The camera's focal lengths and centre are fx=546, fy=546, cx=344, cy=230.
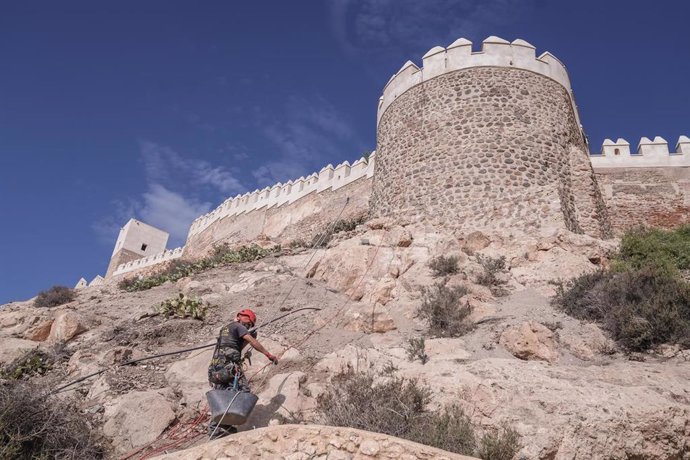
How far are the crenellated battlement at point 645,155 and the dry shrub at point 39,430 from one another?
13916mm

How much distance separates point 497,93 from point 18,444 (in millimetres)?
11627

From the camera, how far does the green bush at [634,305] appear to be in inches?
268

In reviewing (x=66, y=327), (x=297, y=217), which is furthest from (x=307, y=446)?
(x=297, y=217)

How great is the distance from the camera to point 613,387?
5602 mm

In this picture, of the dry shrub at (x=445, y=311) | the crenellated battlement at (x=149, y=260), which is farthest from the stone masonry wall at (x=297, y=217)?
the dry shrub at (x=445, y=311)

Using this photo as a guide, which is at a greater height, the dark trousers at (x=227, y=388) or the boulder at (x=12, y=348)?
the boulder at (x=12, y=348)

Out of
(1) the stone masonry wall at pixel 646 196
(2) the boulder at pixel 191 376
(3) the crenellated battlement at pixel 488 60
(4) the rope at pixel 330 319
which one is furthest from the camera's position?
(1) the stone masonry wall at pixel 646 196

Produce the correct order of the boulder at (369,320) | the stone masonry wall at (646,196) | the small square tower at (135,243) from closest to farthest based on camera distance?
the boulder at (369,320) < the stone masonry wall at (646,196) < the small square tower at (135,243)

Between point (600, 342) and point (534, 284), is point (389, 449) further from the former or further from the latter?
point (534, 284)

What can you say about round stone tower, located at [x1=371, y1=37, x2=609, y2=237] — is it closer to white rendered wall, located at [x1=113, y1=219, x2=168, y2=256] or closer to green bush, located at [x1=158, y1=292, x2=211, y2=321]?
green bush, located at [x1=158, y1=292, x2=211, y2=321]

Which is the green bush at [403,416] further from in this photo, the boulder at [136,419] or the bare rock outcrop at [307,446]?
the boulder at [136,419]

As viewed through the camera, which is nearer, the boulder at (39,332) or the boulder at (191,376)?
the boulder at (191,376)

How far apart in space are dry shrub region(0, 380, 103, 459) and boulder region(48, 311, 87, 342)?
3.20 m

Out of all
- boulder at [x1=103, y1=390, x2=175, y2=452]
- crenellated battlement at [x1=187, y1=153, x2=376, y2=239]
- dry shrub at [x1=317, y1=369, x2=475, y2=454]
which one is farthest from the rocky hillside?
crenellated battlement at [x1=187, y1=153, x2=376, y2=239]
